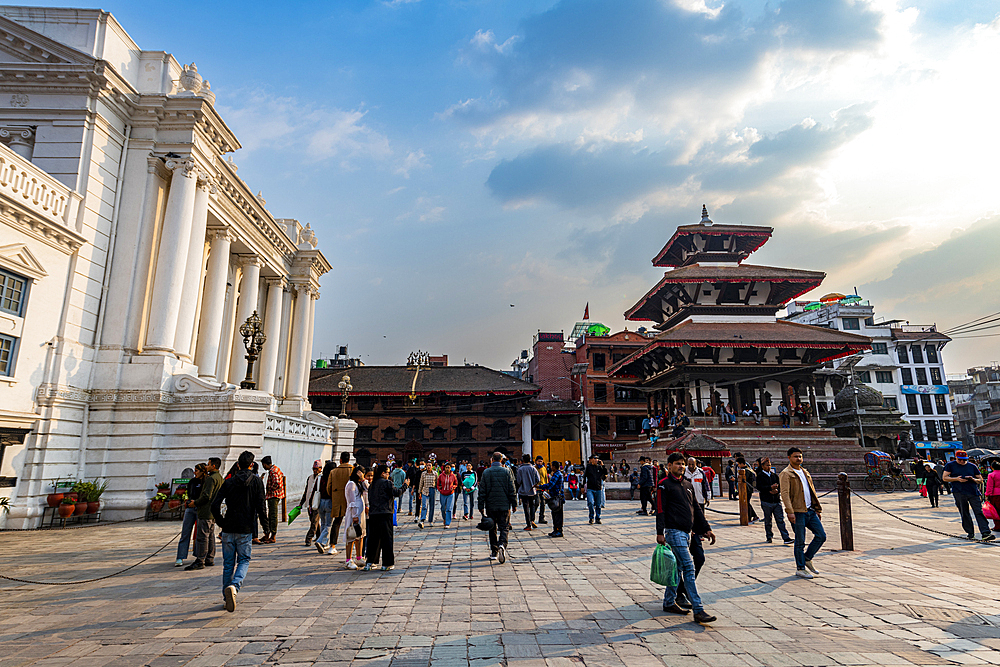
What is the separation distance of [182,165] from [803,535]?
62.9ft

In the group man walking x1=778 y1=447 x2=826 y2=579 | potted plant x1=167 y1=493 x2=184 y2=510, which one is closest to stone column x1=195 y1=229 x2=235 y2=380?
potted plant x1=167 y1=493 x2=184 y2=510

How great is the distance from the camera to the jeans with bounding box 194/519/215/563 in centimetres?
873

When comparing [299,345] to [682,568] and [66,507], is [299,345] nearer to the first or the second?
[66,507]

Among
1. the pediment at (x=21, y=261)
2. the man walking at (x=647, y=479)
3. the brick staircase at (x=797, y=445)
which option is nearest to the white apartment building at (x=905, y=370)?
the brick staircase at (x=797, y=445)

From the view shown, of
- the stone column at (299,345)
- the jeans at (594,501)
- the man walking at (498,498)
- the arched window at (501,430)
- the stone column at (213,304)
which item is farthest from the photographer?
the arched window at (501,430)

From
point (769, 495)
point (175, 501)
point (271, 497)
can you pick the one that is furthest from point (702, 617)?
point (175, 501)

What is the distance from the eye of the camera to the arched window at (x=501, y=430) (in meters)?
42.9

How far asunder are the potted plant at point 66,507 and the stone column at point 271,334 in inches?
537

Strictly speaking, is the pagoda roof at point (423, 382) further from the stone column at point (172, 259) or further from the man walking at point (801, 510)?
the man walking at point (801, 510)

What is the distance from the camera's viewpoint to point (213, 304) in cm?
2114

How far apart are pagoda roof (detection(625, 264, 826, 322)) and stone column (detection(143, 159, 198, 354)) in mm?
26610

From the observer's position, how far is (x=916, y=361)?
5812 centimetres

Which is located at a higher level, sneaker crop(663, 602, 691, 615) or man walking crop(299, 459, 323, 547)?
man walking crop(299, 459, 323, 547)

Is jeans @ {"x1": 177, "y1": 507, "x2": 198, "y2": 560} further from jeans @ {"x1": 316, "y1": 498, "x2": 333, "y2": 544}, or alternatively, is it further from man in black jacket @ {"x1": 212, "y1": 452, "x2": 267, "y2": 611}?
man in black jacket @ {"x1": 212, "y1": 452, "x2": 267, "y2": 611}
